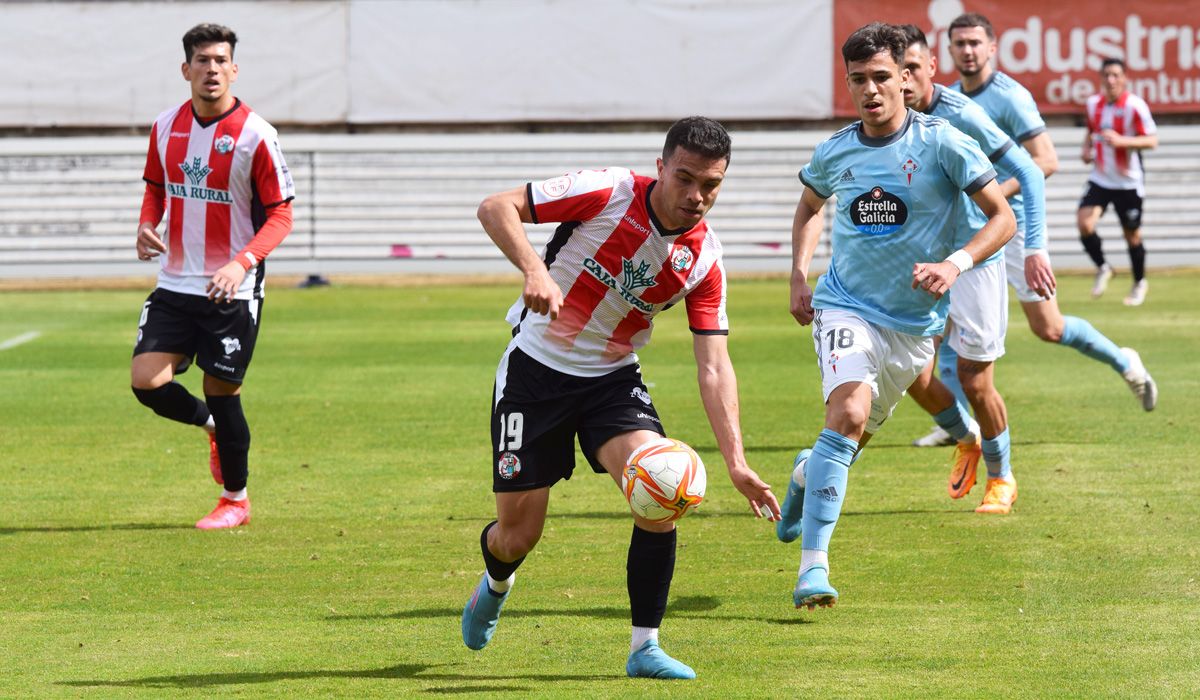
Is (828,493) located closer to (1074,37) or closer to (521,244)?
(521,244)

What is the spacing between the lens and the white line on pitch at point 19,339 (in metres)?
16.7

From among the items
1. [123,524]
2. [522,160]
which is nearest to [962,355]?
[123,524]

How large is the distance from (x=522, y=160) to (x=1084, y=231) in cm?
912

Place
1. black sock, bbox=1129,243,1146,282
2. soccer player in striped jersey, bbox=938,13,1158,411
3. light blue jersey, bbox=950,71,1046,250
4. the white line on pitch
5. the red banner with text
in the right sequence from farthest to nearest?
1. the red banner with text
2. black sock, bbox=1129,243,1146,282
3. the white line on pitch
4. light blue jersey, bbox=950,71,1046,250
5. soccer player in striped jersey, bbox=938,13,1158,411

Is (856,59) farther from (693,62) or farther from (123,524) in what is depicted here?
(693,62)

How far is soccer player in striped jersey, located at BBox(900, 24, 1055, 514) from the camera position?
8312mm

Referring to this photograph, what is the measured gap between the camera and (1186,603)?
21.2 ft

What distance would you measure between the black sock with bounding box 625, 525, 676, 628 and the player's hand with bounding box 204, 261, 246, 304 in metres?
2.91

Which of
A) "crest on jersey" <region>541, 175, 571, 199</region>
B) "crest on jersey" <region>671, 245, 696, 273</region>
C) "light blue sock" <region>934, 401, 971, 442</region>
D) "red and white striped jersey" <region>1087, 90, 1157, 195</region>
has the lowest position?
"red and white striped jersey" <region>1087, 90, 1157, 195</region>

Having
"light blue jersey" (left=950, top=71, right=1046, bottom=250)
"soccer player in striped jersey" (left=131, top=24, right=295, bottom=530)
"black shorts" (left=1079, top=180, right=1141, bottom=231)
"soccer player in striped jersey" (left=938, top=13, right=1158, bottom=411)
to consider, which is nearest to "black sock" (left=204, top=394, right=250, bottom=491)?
"soccer player in striped jersey" (left=131, top=24, right=295, bottom=530)

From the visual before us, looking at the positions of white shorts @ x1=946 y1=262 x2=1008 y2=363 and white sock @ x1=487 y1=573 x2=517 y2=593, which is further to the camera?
white shorts @ x1=946 y1=262 x2=1008 y2=363

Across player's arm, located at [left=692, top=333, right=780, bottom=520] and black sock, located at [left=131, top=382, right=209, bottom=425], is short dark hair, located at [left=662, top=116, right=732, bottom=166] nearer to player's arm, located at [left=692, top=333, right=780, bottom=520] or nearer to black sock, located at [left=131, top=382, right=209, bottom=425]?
player's arm, located at [left=692, top=333, right=780, bottom=520]

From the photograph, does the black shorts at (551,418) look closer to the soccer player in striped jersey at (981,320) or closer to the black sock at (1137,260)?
the soccer player in striped jersey at (981,320)

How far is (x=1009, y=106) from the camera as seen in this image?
30.8 feet
